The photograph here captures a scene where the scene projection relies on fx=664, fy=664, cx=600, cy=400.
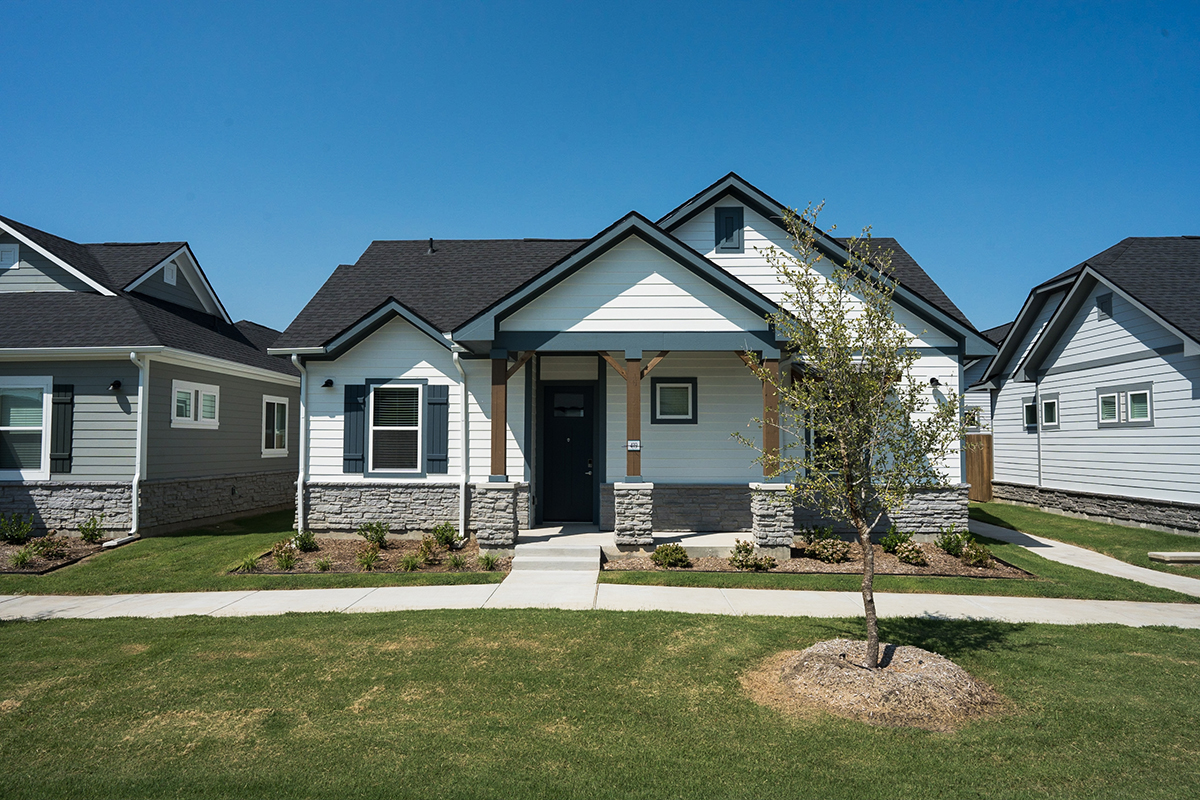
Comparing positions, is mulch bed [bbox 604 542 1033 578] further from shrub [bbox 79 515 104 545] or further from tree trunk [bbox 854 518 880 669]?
shrub [bbox 79 515 104 545]

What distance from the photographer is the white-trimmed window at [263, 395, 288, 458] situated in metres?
17.5

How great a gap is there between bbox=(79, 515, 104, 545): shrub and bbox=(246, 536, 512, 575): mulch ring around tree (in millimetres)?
3715

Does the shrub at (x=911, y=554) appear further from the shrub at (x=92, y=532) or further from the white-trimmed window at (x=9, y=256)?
the white-trimmed window at (x=9, y=256)

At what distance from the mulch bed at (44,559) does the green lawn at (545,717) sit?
4.01m

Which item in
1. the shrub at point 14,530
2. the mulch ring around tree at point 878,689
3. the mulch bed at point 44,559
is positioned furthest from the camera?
the shrub at point 14,530

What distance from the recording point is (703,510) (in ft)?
40.9

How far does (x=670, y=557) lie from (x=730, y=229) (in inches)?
267

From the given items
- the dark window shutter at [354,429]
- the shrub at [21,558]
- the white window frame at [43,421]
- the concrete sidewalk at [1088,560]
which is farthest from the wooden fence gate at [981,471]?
the white window frame at [43,421]

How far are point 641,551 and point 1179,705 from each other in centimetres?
685

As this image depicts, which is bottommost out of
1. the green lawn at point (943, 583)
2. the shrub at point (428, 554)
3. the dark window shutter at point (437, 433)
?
the green lawn at point (943, 583)

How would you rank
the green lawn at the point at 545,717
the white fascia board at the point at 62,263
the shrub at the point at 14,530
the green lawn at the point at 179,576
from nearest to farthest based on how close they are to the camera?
the green lawn at the point at 545,717
the green lawn at the point at 179,576
the shrub at the point at 14,530
the white fascia board at the point at 62,263

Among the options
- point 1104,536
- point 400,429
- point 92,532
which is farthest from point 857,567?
point 92,532

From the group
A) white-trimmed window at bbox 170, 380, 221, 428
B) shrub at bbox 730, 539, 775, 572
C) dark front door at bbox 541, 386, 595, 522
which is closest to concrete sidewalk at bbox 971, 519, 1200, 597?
shrub at bbox 730, 539, 775, 572

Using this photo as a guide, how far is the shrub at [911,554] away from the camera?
10586mm
